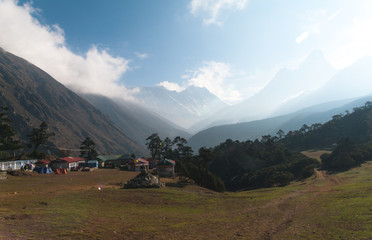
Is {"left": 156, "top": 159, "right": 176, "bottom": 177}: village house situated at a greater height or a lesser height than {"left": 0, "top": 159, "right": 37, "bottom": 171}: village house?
lesser

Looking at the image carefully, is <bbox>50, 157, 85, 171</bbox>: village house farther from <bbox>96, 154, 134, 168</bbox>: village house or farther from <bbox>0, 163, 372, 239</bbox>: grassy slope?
<bbox>0, 163, 372, 239</bbox>: grassy slope

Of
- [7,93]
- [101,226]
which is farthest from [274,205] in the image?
[7,93]

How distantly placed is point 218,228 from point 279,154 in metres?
74.7

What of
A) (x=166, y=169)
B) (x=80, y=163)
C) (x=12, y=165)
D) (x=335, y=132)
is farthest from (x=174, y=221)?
(x=335, y=132)

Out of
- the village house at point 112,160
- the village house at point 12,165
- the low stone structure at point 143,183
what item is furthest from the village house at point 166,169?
the village house at point 12,165

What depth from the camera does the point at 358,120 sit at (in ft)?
401

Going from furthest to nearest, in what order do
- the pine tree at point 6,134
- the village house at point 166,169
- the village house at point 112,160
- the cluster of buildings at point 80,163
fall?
the village house at point 112,160, the village house at point 166,169, the pine tree at point 6,134, the cluster of buildings at point 80,163

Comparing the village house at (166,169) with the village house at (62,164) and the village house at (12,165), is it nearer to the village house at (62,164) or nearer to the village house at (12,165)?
the village house at (62,164)

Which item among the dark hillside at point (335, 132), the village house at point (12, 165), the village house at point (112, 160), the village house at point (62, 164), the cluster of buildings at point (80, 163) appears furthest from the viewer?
the dark hillside at point (335, 132)

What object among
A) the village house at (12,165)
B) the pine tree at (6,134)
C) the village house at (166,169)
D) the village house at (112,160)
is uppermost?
the pine tree at (6,134)

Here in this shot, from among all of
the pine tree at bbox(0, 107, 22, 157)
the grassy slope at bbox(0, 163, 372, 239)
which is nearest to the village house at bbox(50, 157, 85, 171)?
the pine tree at bbox(0, 107, 22, 157)

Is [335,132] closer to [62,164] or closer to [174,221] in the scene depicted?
[62,164]

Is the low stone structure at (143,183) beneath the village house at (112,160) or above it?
beneath

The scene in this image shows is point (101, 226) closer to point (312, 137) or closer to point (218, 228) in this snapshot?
point (218, 228)
